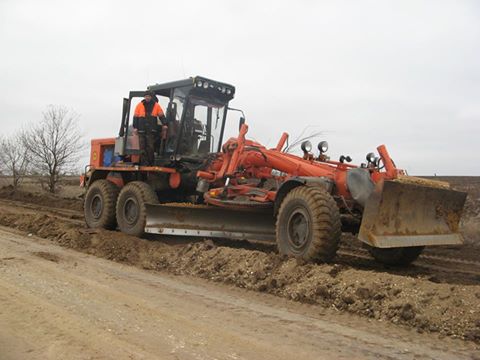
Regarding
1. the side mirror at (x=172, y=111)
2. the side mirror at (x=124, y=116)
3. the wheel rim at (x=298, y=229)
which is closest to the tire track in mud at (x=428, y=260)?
the wheel rim at (x=298, y=229)

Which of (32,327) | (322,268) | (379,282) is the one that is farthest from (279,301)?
(32,327)

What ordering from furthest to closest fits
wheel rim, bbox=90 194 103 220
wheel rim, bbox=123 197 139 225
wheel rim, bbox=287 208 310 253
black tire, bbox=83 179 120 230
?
wheel rim, bbox=90 194 103 220 → black tire, bbox=83 179 120 230 → wheel rim, bbox=123 197 139 225 → wheel rim, bbox=287 208 310 253

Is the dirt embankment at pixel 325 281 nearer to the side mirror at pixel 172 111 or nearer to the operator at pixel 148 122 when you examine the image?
the operator at pixel 148 122

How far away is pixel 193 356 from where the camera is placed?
3801mm

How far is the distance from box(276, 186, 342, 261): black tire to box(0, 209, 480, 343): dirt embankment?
0.30 meters

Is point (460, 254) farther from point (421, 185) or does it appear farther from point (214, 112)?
point (214, 112)

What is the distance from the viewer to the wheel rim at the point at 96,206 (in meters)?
10.9

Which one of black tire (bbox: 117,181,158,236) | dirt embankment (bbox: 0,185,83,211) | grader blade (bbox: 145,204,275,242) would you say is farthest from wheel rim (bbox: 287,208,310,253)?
dirt embankment (bbox: 0,185,83,211)

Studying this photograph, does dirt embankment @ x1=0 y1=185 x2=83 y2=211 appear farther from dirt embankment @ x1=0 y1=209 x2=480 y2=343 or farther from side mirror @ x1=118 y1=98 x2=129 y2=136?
dirt embankment @ x1=0 y1=209 x2=480 y2=343

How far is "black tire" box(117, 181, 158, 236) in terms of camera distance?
9539 mm

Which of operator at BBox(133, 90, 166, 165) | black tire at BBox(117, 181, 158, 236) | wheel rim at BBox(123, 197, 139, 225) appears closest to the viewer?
black tire at BBox(117, 181, 158, 236)

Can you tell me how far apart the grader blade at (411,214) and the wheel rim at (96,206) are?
6.53 metres

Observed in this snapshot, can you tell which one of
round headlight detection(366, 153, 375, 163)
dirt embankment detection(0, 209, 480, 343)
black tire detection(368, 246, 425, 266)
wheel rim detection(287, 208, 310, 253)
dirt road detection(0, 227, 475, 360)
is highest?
round headlight detection(366, 153, 375, 163)

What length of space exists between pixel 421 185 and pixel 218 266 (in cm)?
303
